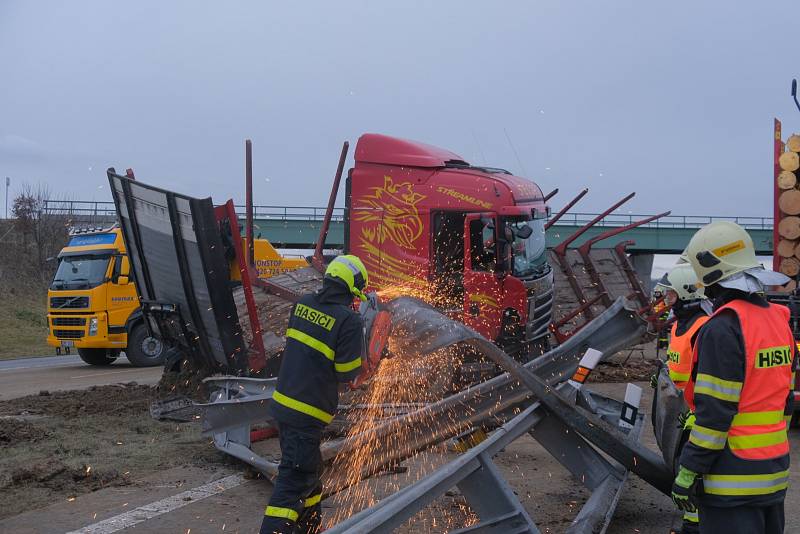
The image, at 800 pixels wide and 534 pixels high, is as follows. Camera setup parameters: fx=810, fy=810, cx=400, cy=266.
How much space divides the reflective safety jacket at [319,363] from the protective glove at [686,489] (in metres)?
2.01

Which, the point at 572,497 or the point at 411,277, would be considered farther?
the point at 411,277

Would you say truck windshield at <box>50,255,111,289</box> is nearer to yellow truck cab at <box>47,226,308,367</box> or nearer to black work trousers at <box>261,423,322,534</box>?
yellow truck cab at <box>47,226,308,367</box>

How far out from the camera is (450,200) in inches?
426

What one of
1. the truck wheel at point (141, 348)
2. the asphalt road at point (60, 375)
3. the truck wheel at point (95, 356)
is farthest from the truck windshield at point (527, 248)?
the truck wheel at point (95, 356)

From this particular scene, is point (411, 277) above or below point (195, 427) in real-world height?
above

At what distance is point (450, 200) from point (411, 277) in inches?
45.4

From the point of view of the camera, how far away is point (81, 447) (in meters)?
7.70

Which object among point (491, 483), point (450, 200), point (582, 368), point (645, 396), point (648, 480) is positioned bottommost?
point (645, 396)

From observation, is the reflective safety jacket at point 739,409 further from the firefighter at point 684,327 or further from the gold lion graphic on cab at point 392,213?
the gold lion graphic on cab at point 392,213

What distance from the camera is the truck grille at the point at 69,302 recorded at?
16.2 m

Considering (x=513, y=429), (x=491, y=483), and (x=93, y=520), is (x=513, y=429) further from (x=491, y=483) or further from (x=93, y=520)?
(x=93, y=520)

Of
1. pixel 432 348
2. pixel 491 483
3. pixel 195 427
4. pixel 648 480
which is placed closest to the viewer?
pixel 491 483

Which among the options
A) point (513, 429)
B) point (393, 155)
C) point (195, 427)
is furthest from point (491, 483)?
point (393, 155)

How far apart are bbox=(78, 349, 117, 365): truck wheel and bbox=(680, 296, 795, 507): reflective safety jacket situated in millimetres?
15833
